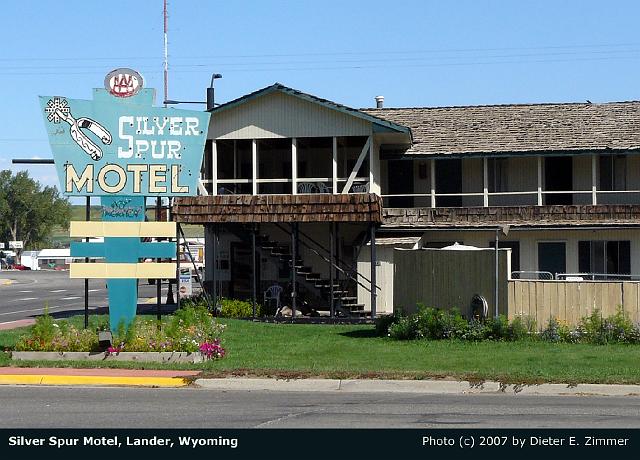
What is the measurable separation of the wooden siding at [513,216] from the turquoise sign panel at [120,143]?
1397 centimetres

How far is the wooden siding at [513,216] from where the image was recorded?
3272cm

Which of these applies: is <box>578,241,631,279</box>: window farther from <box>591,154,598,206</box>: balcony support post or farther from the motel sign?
the motel sign

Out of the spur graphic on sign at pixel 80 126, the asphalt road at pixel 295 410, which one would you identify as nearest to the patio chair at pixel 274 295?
the spur graphic on sign at pixel 80 126

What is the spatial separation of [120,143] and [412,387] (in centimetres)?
822

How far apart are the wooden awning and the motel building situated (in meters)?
0.03

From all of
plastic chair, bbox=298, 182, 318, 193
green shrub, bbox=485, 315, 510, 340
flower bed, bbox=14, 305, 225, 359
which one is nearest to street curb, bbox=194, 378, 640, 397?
flower bed, bbox=14, 305, 225, 359

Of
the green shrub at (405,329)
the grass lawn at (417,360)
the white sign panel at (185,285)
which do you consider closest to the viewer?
the grass lawn at (417,360)

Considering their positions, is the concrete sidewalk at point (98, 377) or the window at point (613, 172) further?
the window at point (613, 172)

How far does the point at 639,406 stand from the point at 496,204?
21237mm

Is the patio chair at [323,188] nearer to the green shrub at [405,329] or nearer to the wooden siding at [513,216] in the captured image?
the wooden siding at [513,216]

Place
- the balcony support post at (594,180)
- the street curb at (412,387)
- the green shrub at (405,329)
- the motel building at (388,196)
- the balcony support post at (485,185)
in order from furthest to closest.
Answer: the balcony support post at (485,185) → the balcony support post at (594,180) → the motel building at (388,196) → the green shrub at (405,329) → the street curb at (412,387)

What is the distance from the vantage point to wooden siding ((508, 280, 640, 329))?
2209cm
